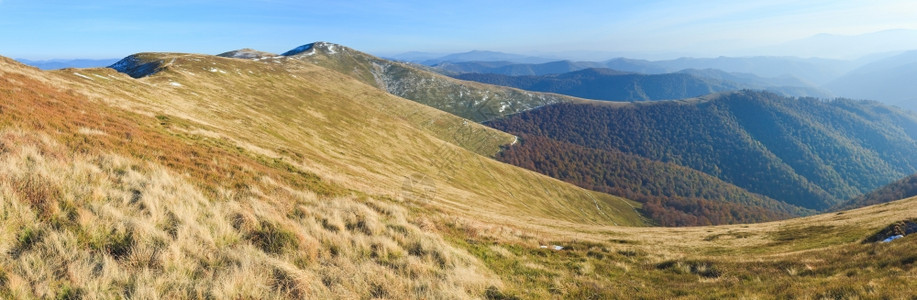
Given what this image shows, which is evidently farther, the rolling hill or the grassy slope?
the grassy slope

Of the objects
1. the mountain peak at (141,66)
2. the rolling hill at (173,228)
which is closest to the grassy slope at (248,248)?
the rolling hill at (173,228)

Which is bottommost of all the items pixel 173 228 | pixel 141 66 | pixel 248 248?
pixel 248 248

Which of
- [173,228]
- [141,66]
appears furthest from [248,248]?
[141,66]

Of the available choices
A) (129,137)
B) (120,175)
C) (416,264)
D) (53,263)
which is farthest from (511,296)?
(129,137)

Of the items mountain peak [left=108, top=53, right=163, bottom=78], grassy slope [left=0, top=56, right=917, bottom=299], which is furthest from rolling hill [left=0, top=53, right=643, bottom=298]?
mountain peak [left=108, top=53, right=163, bottom=78]

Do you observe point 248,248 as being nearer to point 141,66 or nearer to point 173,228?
point 173,228

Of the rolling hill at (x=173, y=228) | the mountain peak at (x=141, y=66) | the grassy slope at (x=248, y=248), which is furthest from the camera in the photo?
the mountain peak at (x=141, y=66)

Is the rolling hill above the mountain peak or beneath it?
beneath

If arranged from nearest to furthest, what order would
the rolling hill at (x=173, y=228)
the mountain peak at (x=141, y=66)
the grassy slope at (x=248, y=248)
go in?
the rolling hill at (x=173, y=228) < the grassy slope at (x=248, y=248) < the mountain peak at (x=141, y=66)

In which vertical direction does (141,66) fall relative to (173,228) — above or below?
above

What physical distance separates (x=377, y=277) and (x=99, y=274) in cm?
616

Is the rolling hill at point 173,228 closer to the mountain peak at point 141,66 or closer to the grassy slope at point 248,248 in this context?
the grassy slope at point 248,248

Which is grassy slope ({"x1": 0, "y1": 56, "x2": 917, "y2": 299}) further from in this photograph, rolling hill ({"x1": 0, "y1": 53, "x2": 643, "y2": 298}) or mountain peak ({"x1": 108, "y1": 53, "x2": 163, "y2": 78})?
mountain peak ({"x1": 108, "y1": 53, "x2": 163, "y2": 78})

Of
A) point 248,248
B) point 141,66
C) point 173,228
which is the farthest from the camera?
point 141,66
